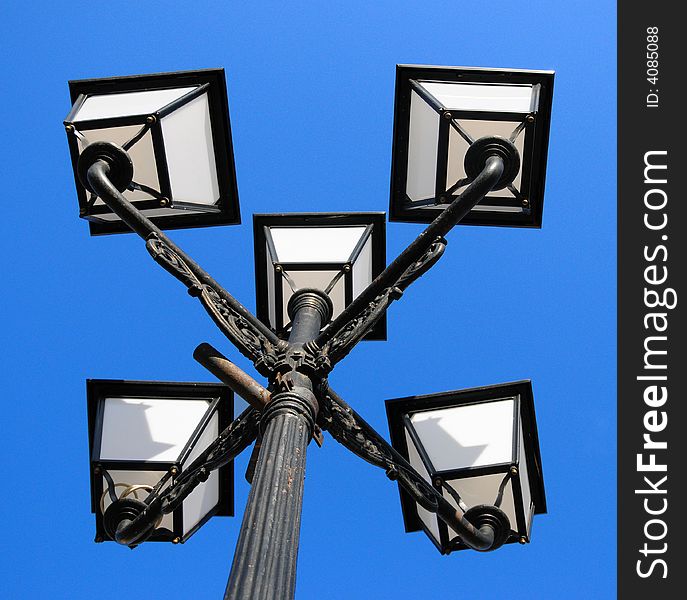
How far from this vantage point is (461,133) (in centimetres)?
570

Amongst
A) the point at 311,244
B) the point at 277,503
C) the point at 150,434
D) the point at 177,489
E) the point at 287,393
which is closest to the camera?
the point at 277,503

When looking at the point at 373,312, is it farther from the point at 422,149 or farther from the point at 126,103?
the point at 126,103

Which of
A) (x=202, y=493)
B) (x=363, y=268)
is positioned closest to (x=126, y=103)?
(x=363, y=268)

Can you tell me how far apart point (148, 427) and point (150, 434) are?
60mm

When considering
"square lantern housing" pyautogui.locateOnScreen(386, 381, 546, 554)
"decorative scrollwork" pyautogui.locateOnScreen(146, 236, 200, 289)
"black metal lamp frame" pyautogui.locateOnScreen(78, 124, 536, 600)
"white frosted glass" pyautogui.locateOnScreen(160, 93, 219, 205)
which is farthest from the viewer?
"white frosted glass" pyautogui.locateOnScreen(160, 93, 219, 205)

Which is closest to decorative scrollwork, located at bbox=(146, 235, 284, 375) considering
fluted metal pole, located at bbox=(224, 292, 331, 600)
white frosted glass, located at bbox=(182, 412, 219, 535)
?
fluted metal pole, located at bbox=(224, 292, 331, 600)

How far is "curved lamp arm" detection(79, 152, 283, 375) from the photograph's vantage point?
4.51 meters

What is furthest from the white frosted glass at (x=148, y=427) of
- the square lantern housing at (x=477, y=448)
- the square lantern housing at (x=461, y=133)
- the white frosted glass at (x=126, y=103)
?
the square lantern housing at (x=461, y=133)

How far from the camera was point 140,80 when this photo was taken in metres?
Answer: 5.79

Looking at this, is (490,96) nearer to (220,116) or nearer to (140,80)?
(220,116)

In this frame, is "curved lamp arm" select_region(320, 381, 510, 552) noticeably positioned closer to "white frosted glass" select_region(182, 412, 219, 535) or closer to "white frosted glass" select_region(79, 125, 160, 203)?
"white frosted glass" select_region(182, 412, 219, 535)
